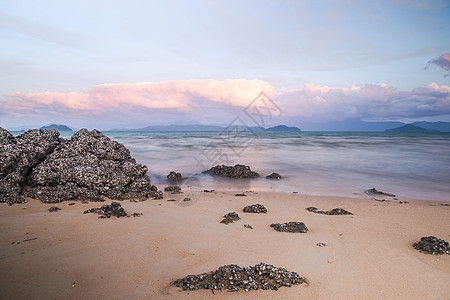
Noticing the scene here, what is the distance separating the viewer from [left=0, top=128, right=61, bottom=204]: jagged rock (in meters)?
6.00

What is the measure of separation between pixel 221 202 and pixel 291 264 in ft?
11.8

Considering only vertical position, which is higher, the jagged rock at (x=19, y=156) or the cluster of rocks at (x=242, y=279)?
the jagged rock at (x=19, y=156)

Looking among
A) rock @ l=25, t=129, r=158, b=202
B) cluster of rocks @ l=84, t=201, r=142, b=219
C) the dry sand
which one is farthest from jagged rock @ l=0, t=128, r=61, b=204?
cluster of rocks @ l=84, t=201, r=142, b=219

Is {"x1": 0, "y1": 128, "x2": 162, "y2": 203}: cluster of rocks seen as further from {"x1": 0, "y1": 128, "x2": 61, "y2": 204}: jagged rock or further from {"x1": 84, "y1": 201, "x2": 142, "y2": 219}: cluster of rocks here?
{"x1": 84, "y1": 201, "x2": 142, "y2": 219}: cluster of rocks

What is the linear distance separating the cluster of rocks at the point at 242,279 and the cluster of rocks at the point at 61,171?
4588 mm

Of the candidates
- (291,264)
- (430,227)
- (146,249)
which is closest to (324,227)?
(291,264)

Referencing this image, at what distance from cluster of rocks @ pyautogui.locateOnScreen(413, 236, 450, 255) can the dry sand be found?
127 millimetres

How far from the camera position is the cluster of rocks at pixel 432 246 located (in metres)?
3.74

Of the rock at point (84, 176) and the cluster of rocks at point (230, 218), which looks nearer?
the cluster of rocks at point (230, 218)

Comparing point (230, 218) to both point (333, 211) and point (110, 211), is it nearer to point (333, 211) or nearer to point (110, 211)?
point (110, 211)

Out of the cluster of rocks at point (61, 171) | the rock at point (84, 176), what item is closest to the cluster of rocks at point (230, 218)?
the cluster of rocks at point (61, 171)

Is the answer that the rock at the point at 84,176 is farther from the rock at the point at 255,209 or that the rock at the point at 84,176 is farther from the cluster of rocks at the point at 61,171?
the rock at the point at 255,209

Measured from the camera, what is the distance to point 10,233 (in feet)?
12.8

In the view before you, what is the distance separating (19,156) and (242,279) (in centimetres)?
730
